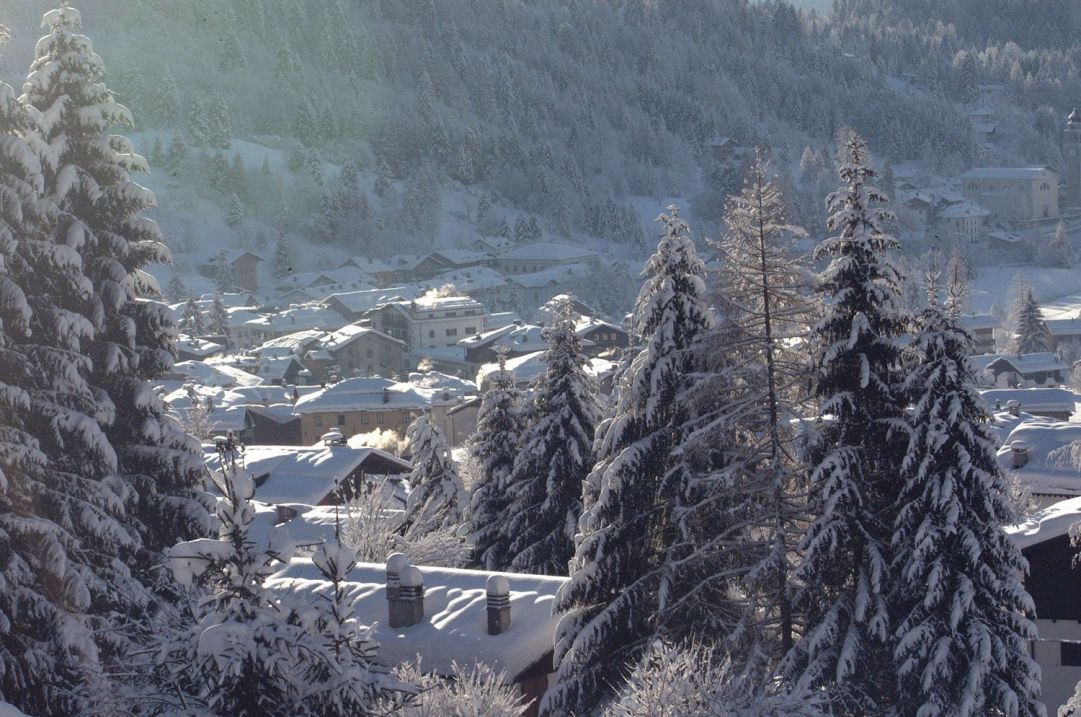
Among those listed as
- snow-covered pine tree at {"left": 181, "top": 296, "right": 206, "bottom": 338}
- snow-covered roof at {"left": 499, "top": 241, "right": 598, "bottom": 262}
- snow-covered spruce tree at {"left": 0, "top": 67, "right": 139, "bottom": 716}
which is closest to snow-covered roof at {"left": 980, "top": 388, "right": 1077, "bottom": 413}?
snow-covered spruce tree at {"left": 0, "top": 67, "right": 139, "bottom": 716}

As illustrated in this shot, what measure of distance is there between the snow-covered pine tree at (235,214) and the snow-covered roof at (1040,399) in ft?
327

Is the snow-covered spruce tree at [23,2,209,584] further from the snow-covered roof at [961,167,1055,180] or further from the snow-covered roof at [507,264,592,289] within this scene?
the snow-covered roof at [961,167,1055,180]

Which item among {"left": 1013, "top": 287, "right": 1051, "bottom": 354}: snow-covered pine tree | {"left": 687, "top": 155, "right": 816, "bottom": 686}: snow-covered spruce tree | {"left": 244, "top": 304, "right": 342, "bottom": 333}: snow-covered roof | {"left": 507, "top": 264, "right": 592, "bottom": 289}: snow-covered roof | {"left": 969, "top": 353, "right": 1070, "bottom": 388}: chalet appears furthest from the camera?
{"left": 507, "top": 264, "right": 592, "bottom": 289}: snow-covered roof

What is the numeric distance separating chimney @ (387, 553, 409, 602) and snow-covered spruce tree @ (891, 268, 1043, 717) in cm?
704

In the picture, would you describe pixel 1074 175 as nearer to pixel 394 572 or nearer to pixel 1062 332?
pixel 1062 332

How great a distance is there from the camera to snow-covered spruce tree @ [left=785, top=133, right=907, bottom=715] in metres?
16.9

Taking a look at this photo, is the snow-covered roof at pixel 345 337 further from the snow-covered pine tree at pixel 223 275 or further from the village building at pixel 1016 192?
the village building at pixel 1016 192

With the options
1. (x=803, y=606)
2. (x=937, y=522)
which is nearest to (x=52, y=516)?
(x=803, y=606)

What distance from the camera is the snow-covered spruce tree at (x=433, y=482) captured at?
105ft

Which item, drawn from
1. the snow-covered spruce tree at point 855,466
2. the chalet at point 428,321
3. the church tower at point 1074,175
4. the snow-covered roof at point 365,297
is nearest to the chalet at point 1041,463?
the snow-covered spruce tree at point 855,466

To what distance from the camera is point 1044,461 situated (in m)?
38.4

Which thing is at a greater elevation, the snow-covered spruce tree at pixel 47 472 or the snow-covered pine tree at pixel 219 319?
the snow-covered spruce tree at pixel 47 472

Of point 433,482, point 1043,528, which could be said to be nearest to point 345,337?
point 433,482

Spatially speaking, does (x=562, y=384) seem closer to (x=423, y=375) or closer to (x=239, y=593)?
(x=239, y=593)
